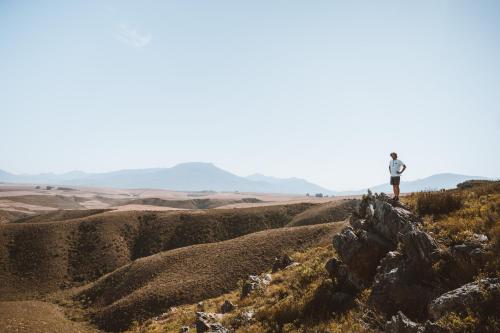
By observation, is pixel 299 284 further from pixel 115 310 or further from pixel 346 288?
pixel 115 310

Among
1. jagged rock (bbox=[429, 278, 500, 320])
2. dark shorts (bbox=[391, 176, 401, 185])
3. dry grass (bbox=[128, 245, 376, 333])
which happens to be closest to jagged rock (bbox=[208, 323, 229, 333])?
dry grass (bbox=[128, 245, 376, 333])

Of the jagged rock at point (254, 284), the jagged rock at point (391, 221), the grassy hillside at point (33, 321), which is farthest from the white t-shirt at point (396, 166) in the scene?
the grassy hillside at point (33, 321)

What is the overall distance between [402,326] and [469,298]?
7.44ft

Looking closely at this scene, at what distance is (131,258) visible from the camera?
74.7 meters

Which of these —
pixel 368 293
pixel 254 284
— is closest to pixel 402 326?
pixel 368 293

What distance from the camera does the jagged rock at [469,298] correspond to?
31.6 feet

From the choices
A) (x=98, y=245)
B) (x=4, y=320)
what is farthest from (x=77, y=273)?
(x=4, y=320)

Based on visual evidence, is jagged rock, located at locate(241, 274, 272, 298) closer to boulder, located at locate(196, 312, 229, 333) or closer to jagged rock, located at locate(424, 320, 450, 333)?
boulder, located at locate(196, 312, 229, 333)

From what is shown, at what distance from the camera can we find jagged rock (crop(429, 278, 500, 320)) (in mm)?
9617

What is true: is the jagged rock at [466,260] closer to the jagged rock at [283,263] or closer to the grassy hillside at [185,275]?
the jagged rock at [283,263]

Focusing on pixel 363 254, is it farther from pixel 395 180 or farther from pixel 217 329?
pixel 217 329

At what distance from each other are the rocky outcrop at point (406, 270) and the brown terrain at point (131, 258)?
98.2 feet

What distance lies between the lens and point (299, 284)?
790 inches

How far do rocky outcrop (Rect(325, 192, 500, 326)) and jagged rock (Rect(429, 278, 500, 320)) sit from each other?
0.09 feet
